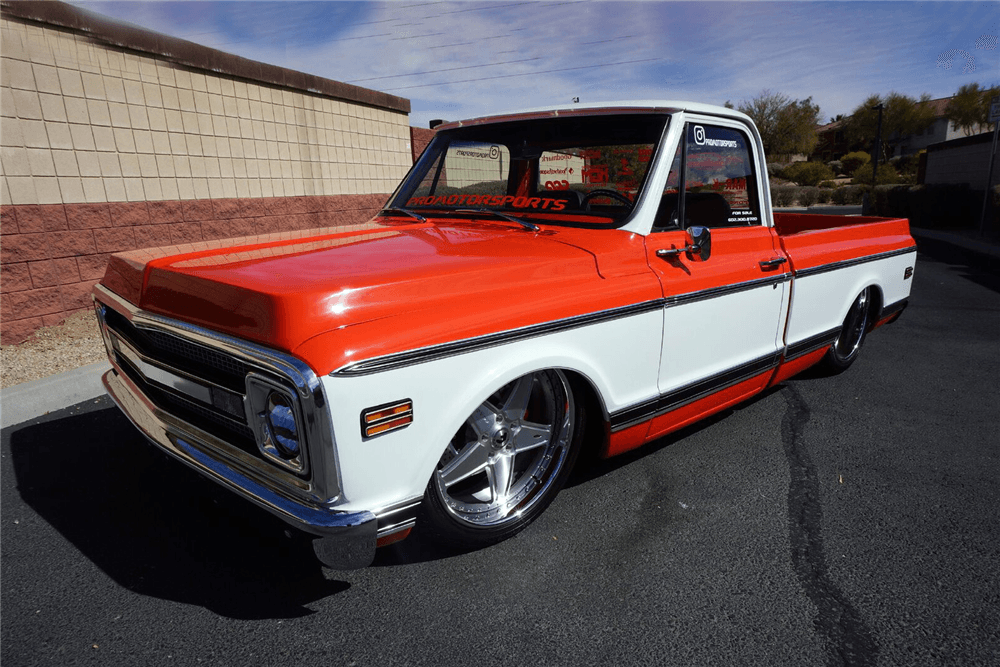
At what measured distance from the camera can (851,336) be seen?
183 inches

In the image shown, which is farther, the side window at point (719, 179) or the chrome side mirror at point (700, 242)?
the side window at point (719, 179)

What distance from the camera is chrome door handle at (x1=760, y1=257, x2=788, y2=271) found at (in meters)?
3.32

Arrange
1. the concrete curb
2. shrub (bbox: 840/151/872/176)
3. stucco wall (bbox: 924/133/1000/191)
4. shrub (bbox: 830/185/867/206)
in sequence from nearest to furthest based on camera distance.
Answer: the concrete curb → stucco wall (bbox: 924/133/1000/191) → shrub (bbox: 830/185/867/206) → shrub (bbox: 840/151/872/176)

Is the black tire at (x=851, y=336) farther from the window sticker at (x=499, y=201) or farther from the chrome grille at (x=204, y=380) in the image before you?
the chrome grille at (x=204, y=380)

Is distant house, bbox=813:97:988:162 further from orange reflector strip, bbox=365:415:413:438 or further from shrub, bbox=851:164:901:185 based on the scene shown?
orange reflector strip, bbox=365:415:413:438

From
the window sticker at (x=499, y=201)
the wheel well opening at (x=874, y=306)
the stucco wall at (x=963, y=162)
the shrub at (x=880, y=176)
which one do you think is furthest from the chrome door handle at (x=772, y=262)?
the shrub at (x=880, y=176)

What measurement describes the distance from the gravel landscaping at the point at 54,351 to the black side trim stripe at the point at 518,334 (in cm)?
414

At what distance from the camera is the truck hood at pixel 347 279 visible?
73.4 inches

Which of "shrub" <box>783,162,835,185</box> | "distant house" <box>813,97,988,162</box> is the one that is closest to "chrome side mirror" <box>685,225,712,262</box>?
"shrub" <box>783,162,835,185</box>

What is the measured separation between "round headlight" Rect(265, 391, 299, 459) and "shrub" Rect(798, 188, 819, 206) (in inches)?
1458

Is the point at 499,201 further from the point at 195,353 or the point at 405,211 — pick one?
the point at 195,353

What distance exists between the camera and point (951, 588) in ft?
7.47

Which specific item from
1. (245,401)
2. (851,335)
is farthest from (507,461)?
(851,335)

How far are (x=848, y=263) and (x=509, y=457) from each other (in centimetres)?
285
